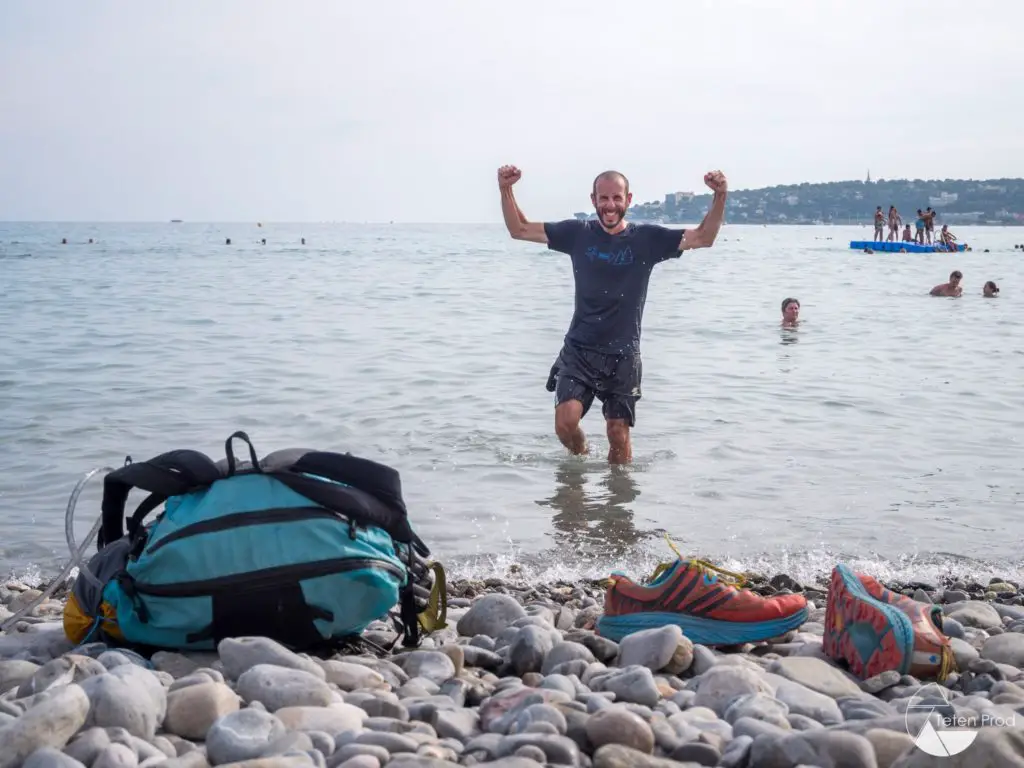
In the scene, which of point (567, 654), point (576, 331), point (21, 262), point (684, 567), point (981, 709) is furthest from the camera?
point (21, 262)

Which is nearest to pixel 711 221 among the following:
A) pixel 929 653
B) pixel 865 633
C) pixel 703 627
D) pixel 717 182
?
pixel 717 182

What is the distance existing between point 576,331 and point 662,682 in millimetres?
4156

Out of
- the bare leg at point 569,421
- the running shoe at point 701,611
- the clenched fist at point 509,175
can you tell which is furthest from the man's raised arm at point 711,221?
the running shoe at point 701,611

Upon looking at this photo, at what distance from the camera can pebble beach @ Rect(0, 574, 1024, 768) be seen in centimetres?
273

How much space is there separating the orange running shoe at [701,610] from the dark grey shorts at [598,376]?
10.9 feet

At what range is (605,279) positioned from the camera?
24.0ft

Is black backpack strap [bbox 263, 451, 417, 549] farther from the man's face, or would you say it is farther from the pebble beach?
the man's face

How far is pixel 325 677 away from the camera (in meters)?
3.43

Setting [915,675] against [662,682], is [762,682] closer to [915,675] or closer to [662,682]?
[662,682]

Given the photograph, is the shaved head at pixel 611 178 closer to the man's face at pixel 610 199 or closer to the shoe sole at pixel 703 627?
the man's face at pixel 610 199

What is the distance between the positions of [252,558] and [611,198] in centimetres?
417

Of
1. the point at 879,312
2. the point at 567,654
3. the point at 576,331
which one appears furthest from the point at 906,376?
the point at 567,654

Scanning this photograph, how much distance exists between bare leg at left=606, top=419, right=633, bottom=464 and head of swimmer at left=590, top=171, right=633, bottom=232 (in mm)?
1426

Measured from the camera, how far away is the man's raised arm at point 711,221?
270 inches
